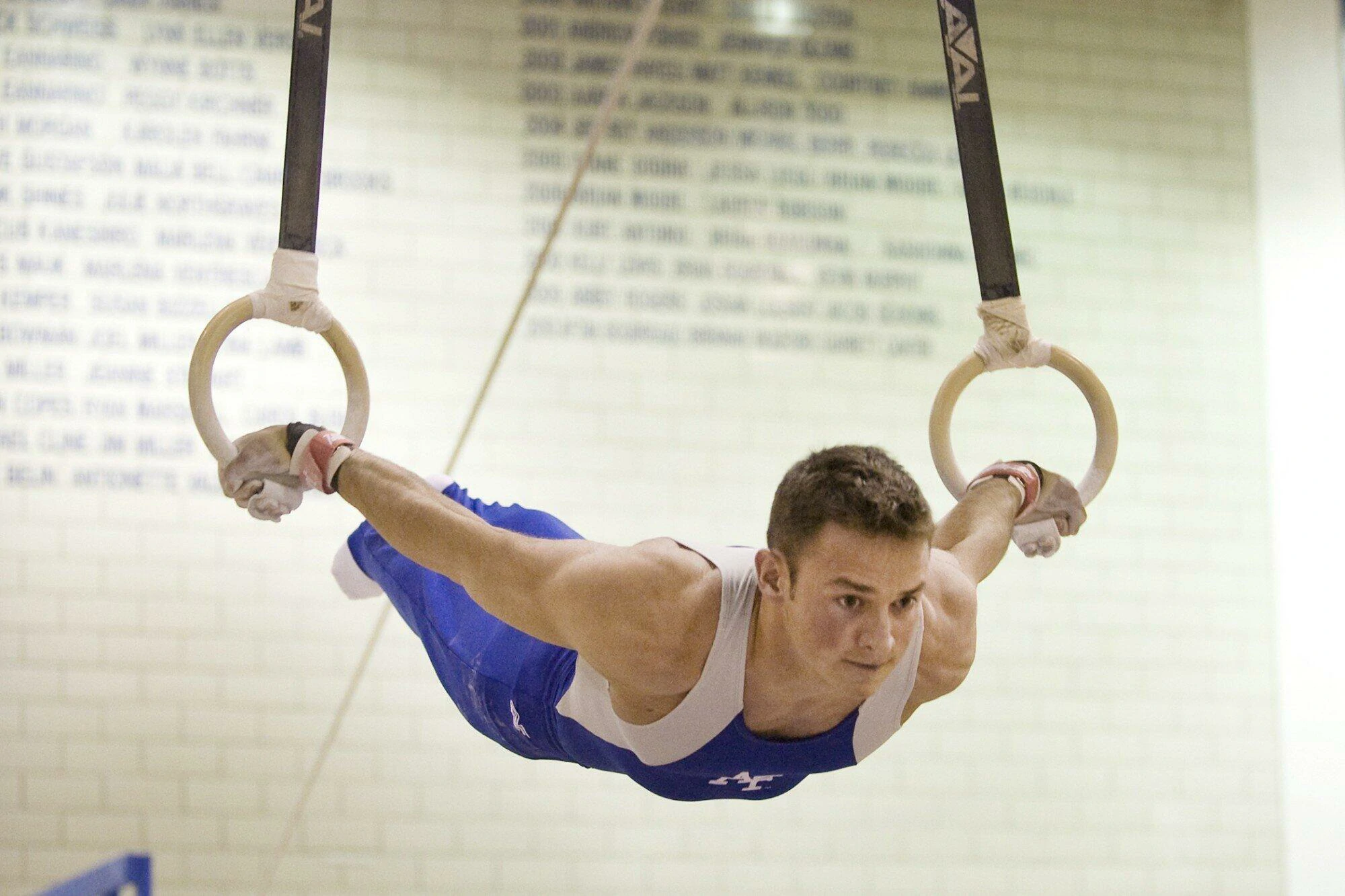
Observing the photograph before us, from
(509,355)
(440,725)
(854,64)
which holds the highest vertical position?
(854,64)

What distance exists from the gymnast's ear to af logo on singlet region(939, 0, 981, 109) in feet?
2.25

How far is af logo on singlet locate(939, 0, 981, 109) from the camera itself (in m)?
1.67

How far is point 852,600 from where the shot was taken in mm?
1465

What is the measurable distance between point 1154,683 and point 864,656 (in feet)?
11.3

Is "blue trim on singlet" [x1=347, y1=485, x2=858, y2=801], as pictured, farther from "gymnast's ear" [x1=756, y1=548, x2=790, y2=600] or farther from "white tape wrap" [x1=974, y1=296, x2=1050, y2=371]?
"white tape wrap" [x1=974, y1=296, x2=1050, y2=371]

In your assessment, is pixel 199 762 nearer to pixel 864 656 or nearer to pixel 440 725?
pixel 440 725

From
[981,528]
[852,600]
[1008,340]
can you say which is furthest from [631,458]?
[852,600]

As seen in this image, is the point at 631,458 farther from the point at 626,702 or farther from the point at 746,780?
the point at 626,702

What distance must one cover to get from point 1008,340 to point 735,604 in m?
0.59

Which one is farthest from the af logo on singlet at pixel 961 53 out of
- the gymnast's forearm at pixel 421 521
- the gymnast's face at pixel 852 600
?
the gymnast's forearm at pixel 421 521

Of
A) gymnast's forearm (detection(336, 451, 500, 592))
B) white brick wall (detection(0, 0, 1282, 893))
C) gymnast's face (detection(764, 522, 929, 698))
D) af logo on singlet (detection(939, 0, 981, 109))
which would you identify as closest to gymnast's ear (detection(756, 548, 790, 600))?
gymnast's face (detection(764, 522, 929, 698))

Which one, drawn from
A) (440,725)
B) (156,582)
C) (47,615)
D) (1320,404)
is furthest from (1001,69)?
(47,615)

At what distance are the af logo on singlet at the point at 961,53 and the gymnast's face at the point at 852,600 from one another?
2.15ft

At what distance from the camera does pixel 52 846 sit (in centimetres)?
388
